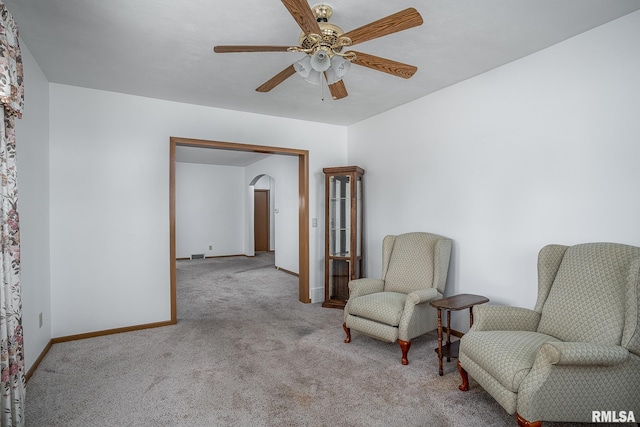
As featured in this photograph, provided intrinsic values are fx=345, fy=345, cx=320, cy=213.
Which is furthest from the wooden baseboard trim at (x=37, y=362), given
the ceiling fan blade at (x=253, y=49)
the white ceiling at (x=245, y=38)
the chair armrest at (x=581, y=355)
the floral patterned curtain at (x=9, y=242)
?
the chair armrest at (x=581, y=355)

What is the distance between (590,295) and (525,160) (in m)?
1.22

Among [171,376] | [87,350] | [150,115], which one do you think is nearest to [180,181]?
[150,115]

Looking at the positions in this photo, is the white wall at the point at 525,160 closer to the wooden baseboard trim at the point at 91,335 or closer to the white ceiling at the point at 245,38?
the white ceiling at the point at 245,38

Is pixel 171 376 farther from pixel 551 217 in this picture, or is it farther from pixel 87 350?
pixel 551 217

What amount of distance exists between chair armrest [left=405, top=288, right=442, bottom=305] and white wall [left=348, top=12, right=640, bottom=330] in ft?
1.73

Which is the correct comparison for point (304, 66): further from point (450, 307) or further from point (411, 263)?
point (411, 263)

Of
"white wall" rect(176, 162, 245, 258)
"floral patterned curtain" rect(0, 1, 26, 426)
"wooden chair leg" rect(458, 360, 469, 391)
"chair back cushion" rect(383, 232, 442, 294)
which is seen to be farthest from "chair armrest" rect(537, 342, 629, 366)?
"white wall" rect(176, 162, 245, 258)

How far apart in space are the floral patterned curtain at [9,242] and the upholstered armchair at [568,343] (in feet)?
8.86

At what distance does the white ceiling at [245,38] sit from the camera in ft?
7.18

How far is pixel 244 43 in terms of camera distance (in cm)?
266

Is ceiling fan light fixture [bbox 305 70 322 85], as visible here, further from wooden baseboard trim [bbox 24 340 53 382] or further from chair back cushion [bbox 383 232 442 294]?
wooden baseboard trim [bbox 24 340 53 382]

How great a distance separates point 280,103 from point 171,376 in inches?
120

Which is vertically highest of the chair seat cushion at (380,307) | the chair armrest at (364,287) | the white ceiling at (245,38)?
the white ceiling at (245,38)

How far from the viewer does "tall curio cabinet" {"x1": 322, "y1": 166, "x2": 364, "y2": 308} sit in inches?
184
